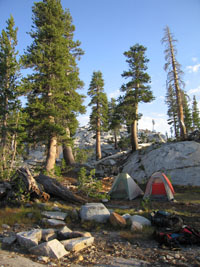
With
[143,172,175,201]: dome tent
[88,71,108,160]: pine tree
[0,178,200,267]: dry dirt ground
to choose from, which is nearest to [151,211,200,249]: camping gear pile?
[0,178,200,267]: dry dirt ground

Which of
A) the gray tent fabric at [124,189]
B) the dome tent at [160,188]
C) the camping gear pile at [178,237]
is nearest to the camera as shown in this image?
the camping gear pile at [178,237]

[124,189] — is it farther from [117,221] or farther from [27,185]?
[27,185]

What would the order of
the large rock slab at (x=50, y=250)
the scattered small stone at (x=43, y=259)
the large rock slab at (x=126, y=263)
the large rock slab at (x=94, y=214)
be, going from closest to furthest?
the large rock slab at (x=126, y=263) < the scattered small stone at (x=43, y=259) < the large rock slab at (x=50, y=250) < the large rock slab at (x=94, y=214)

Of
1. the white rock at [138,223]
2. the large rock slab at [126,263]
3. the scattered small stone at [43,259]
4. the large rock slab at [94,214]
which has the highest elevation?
the large rock slab at [94,214]

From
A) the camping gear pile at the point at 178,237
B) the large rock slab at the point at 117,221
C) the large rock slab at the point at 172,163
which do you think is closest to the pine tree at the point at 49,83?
the large rock slab at the point at 172,163

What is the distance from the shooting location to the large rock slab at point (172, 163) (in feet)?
45.8

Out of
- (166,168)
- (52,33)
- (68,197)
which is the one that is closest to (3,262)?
(68,197)

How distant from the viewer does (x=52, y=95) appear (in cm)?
1463

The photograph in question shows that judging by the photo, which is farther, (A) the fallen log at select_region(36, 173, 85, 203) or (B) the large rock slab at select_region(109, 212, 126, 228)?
(A) the fallen log at select_region(36, 173, 85, 203)

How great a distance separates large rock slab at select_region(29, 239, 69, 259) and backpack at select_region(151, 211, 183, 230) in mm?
3087

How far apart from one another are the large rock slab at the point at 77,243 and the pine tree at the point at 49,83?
9777mm

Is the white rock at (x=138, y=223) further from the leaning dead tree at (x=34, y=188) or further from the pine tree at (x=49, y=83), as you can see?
the pine tree at (x=49, y=83)

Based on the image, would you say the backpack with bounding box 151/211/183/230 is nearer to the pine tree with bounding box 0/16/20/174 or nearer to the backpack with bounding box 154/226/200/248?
the backpack with bounding box 154/226/200/248

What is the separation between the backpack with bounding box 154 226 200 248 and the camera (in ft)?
14.7
